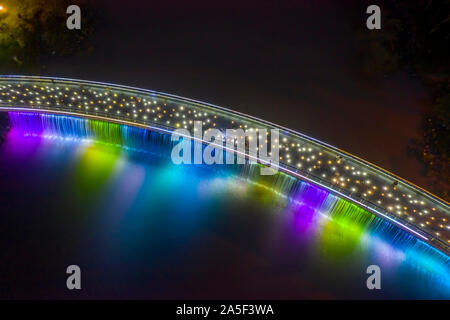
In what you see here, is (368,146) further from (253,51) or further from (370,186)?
(253,51)

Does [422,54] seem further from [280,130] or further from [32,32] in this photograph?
[32,32]

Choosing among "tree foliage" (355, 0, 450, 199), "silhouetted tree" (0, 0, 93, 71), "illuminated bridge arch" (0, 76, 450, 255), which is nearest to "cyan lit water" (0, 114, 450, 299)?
"illuminated bridge arch" (0, 76, 450, 255)

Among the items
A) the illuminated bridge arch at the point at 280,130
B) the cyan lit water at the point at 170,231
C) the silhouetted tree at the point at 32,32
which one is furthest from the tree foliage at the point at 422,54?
the silhouetted tree at the point at 32,32

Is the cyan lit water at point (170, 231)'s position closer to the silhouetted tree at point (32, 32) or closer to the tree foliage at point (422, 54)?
the silhouetted tree at point (32, 32)

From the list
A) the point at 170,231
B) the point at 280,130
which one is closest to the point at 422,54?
the point at 280,130

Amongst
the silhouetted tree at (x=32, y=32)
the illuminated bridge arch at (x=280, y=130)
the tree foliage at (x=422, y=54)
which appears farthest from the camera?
the silhouetted tree at (x=32, y=32)

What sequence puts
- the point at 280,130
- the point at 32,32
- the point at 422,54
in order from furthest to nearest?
the point at 422,54 → the point at 32,32 → the point at 280,130
